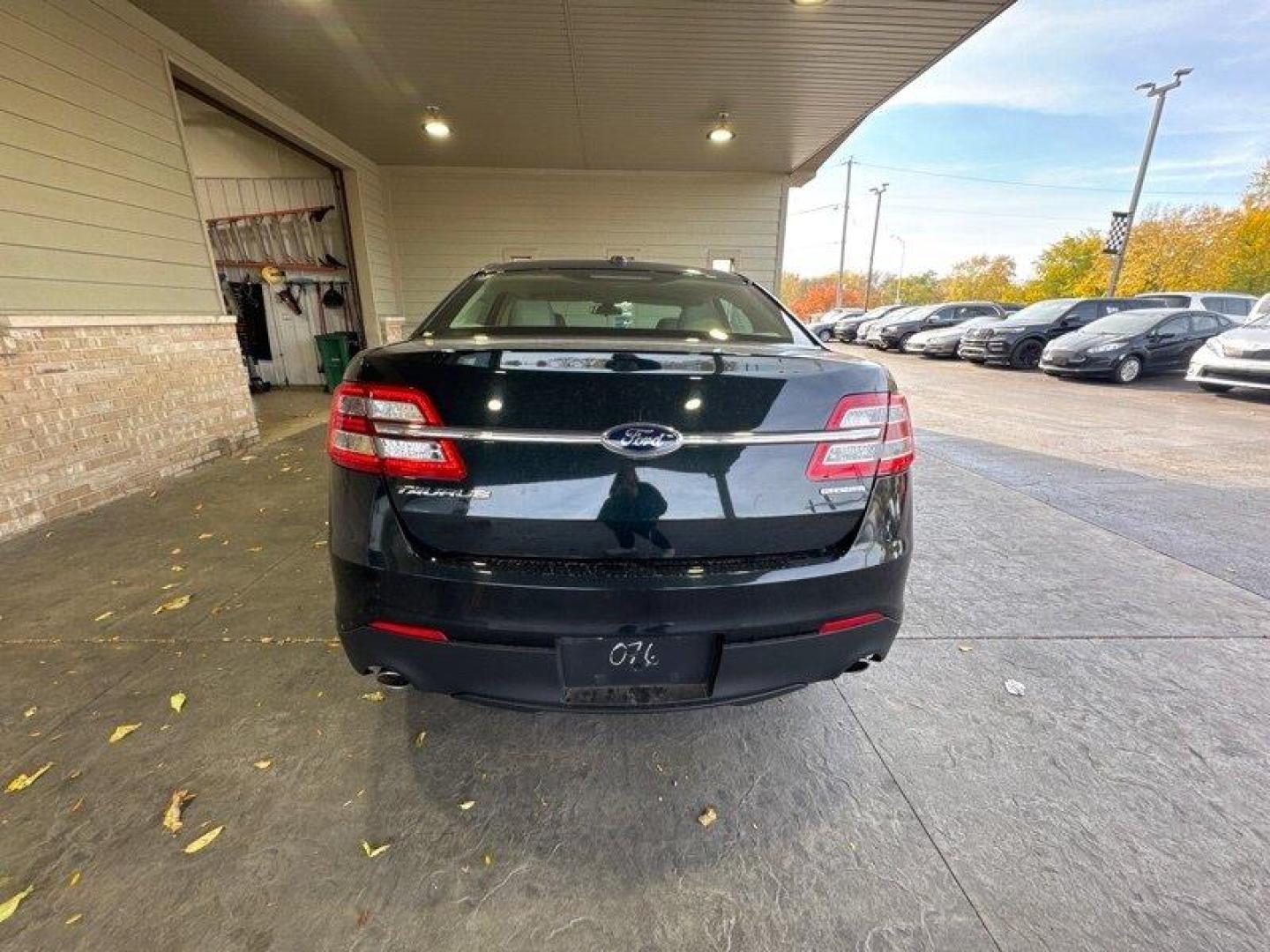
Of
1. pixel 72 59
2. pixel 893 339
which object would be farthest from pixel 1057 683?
pixel 893 339

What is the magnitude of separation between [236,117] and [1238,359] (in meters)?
13.7

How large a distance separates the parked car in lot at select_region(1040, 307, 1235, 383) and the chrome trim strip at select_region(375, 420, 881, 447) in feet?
39.6

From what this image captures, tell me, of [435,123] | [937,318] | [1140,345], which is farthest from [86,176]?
[937,318]

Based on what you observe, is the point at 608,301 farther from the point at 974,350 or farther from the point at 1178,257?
the point at 1178,257

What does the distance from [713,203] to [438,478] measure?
9.43 meters

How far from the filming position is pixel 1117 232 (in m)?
16.8

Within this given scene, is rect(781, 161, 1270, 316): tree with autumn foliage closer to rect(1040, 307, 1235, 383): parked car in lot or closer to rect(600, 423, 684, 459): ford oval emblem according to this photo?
rect(1040, 307, 1235, 383): parked car in lot

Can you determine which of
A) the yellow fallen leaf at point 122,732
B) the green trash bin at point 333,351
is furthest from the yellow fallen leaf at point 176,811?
the green trash bin at point 333,351

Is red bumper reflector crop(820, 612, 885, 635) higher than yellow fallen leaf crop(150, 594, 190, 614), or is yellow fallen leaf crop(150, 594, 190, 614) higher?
red bumper reflector crop(820, 612, 885, 635)

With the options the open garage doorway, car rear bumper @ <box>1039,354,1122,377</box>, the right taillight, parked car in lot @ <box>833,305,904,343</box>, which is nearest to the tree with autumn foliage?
parked car in lot @ <box>833,305,904,343</box>

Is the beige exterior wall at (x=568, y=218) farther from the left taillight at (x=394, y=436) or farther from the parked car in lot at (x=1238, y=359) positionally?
the left taillight at (x=394, y=436)

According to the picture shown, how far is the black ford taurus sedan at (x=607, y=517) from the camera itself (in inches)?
46.7

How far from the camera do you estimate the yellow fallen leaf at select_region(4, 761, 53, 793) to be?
151 centimetres

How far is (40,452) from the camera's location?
3.42m
